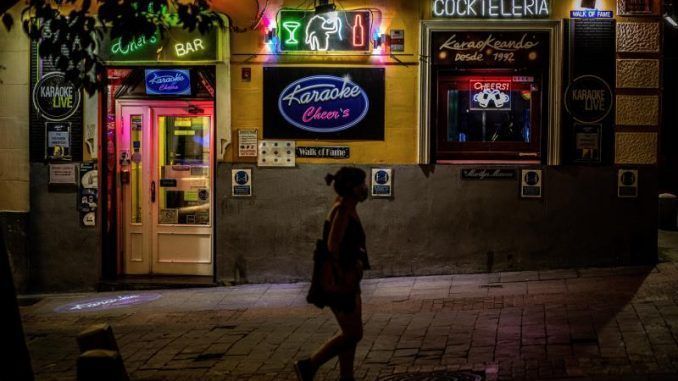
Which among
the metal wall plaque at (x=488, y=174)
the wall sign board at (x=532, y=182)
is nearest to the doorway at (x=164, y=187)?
the metal wall plaque at (x=488, y=174)

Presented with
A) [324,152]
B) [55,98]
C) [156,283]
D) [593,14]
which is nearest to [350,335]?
[324,152]

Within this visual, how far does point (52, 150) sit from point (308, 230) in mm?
3675

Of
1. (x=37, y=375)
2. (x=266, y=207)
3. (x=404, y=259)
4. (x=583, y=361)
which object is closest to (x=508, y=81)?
(x=404, y=259)

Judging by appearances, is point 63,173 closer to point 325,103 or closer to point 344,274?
point 325,103

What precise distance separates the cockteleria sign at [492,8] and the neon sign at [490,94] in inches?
34.2

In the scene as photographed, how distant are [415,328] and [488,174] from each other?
3.29 metres

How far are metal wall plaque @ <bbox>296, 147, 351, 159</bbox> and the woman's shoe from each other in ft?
16.8

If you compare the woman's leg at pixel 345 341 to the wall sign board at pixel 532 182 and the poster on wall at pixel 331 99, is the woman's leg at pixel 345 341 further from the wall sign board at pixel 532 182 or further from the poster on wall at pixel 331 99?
the wall sign board at pixel 532 182

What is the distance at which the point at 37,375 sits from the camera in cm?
754

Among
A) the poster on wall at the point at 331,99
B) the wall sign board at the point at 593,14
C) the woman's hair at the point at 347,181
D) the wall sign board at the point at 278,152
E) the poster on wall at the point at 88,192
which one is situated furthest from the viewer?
the poster on wall at the point at 88,192

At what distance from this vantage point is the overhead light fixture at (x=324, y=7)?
10.6 meters

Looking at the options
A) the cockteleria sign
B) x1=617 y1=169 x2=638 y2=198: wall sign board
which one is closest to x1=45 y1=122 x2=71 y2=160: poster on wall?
the cockteleria sign

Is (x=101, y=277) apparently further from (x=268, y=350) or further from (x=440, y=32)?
(x=440, y=32)

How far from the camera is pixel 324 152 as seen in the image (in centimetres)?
1117
